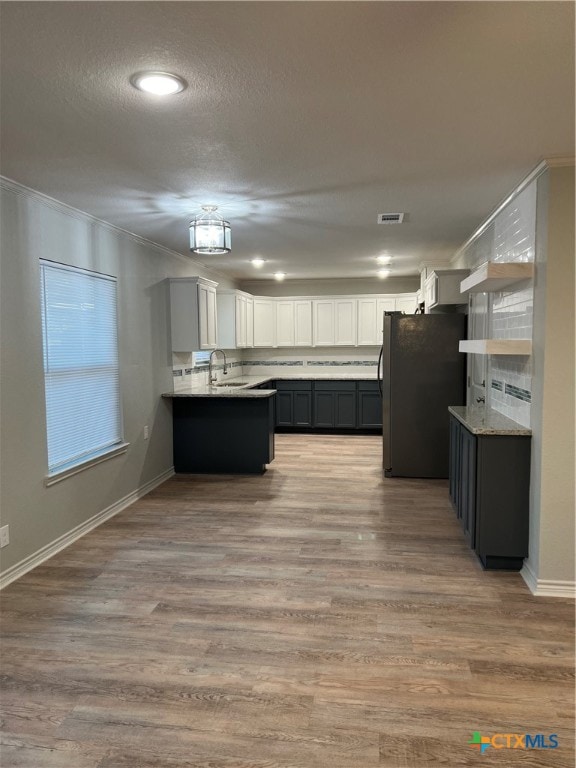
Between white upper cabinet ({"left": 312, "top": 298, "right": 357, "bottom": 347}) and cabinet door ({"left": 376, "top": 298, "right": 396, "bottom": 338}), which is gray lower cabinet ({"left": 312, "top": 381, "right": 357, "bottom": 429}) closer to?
white upper cabinet ({"left": 312, "top": 298, "right": 357, "bottom": 347})

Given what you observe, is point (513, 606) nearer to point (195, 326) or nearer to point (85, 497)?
point (85, 497)

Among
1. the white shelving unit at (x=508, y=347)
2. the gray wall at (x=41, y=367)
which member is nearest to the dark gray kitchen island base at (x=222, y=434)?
the gray wall at (x=41, y=367)

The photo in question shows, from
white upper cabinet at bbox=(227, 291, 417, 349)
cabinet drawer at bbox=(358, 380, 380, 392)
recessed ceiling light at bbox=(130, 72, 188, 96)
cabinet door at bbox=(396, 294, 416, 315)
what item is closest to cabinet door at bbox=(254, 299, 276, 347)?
white upper cabinet at bbox=(227, 291, 417, 349)

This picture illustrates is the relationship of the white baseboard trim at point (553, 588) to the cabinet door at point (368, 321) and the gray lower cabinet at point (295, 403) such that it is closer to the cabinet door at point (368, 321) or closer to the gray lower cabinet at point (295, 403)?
the gray lower cabinet at point (295, 403)

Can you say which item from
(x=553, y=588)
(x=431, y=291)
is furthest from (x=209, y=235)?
(x=431, y=291)

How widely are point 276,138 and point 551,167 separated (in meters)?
1.53

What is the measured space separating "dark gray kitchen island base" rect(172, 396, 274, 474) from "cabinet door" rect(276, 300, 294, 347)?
3.02 meters

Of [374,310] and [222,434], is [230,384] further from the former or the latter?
[374,310]

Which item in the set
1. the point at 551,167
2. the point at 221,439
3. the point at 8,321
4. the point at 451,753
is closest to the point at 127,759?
the point at 451,753

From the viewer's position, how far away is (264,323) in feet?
28.6

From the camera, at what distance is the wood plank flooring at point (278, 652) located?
195 cm

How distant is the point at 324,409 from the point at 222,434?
2.74m

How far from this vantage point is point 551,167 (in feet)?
9.61

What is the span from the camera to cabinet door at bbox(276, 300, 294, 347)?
870 cm
